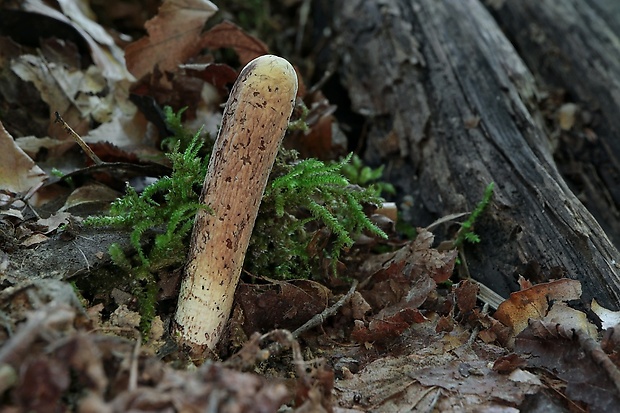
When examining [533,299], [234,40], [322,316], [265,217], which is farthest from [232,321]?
[234,40]

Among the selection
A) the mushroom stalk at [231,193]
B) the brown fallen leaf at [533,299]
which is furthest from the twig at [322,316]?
the brown fallen leaf at [533,299]

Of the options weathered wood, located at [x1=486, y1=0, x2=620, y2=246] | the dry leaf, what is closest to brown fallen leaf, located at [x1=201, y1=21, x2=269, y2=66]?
the dry leaf

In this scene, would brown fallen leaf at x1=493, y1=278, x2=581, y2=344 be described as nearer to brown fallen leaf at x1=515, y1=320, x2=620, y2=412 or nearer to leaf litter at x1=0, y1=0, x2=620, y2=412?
leaf litter at x1=0, y1=0, x2=620, y2=412

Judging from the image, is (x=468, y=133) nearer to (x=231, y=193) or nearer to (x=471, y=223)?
(x=471, y=223)

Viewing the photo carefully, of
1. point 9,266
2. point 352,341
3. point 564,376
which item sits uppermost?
point 564,376

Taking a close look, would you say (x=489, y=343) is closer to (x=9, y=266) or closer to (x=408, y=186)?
(x=408, y=186)

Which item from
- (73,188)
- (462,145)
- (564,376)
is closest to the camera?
(564,376)

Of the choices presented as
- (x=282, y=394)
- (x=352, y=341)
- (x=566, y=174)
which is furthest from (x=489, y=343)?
(x=566, y=174)
